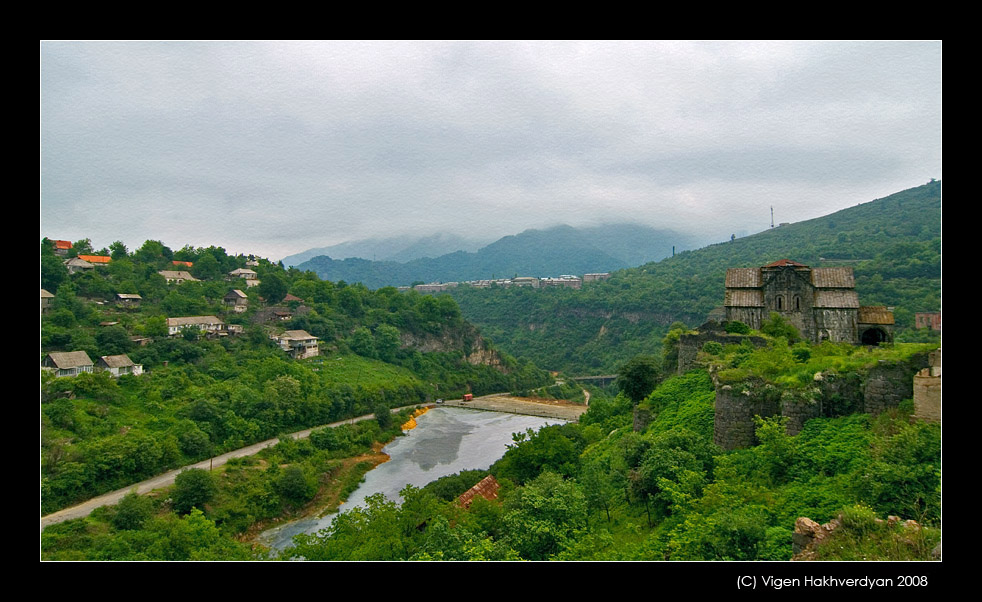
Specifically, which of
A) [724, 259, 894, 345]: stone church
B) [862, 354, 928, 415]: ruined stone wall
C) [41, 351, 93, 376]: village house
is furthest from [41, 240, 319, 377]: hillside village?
[862, 354, 928, 415]: ruined stone wall

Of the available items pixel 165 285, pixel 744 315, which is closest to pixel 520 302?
pixel 165 285

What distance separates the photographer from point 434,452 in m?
27.9

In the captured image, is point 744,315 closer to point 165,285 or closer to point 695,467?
point 695,467

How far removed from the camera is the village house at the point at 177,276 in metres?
41.3

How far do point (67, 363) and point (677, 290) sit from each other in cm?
5636

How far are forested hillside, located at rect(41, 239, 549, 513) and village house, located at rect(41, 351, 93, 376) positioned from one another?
1.89ft

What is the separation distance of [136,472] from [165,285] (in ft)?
76.1

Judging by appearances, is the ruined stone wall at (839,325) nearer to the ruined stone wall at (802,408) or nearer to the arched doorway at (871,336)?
the arched doorway at (871,336)

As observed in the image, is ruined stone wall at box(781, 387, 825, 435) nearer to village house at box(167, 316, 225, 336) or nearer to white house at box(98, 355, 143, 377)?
white house at box(98, 355, 143, 377)

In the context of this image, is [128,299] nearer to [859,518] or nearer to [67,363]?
[67,363]

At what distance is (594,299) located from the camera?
69.1 meters

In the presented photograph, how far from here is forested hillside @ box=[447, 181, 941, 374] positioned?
46.8 m

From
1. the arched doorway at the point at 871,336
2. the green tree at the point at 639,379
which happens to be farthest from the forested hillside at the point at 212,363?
the arched doorway at the point at 871,336

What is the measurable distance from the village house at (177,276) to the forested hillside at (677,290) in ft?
122
